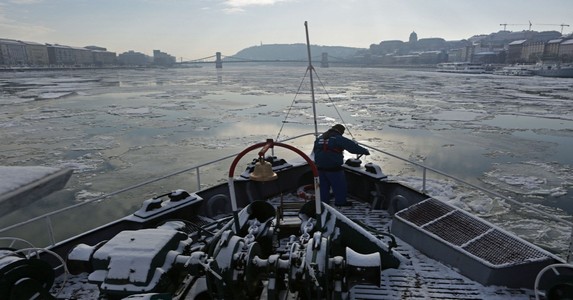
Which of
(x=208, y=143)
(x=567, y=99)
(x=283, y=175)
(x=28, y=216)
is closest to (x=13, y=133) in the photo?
(x=208, y=143)

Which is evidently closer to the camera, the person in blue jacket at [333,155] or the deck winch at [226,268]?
the deck winch at [226,268]

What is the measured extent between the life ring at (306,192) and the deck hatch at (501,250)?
3134 mm

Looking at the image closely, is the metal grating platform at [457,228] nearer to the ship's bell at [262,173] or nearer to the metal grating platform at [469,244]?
the metal grating platform at [469,244]

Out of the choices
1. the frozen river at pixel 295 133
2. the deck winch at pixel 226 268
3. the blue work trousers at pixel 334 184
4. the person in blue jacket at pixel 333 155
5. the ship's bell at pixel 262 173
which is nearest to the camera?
the deck winch at pixel 226 268

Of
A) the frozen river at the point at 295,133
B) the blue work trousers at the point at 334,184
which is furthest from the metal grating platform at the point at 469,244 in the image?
the frozen river at the point at 295,133

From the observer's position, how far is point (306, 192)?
7.38 m

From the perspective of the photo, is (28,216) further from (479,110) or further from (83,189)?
(479,110)

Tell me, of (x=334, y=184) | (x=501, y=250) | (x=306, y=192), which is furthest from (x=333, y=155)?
(x=501, y=250)

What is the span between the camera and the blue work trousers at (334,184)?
649 centimetres

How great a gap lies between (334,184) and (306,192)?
967 mm

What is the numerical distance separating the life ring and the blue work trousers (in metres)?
0.41

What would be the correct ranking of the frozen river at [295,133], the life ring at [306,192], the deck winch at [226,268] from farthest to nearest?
the frozen river at [295,133]
the life ring at [306,192]
the deck winch at [226,268]

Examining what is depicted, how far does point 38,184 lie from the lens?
2164 millimetres

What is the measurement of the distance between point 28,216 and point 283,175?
7.22m
